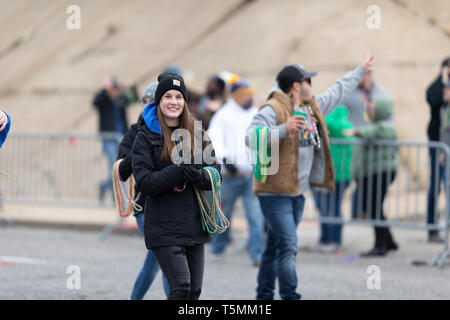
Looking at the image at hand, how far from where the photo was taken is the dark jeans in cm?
987

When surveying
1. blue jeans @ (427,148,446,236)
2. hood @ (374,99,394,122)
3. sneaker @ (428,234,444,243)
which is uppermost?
hood @ (374,99,394,122)

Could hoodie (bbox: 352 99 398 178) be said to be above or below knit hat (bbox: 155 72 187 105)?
below

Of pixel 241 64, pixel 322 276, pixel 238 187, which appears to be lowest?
pixel 322 276

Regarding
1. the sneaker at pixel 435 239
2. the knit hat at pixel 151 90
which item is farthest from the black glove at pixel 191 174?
the sneaker at pixel 435 239

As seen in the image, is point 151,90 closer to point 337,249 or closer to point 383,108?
point 383,108

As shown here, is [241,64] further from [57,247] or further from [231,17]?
[57,247]

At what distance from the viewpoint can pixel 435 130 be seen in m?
10.2

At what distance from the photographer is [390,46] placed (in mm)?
17547

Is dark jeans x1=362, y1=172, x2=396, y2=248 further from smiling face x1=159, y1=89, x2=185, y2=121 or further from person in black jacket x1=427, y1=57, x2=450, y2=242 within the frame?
smiling face x1=159, y1=89, x2=185, y2=121

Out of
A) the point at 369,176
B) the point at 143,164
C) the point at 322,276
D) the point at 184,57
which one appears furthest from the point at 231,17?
the point at 143,164

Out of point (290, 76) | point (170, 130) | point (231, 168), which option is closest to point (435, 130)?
point (231, 168)

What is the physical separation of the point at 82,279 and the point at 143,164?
10.6 ft

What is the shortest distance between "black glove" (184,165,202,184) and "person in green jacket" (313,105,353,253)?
5.00 metres

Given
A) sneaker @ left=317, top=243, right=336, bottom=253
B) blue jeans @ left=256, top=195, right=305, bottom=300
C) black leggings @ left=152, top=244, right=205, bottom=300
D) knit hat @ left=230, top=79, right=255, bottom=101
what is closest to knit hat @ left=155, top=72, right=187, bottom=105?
black leggings @ left=152, top=244, right=205, bottom=300
